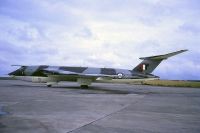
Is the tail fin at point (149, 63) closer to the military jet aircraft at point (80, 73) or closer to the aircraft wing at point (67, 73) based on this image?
the military jet aircraft at point (80, 73)

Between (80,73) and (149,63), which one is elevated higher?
(149,63)

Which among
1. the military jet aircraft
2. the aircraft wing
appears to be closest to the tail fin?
the military jet aircraft

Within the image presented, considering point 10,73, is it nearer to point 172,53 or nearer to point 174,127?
point 172,53

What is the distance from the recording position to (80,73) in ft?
113

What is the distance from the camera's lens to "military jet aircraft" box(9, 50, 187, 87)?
33.8 metres

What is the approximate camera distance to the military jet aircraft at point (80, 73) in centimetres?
3381

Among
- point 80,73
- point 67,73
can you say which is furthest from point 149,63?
point 67,73

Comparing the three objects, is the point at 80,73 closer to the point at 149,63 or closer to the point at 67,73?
the point at 67,73

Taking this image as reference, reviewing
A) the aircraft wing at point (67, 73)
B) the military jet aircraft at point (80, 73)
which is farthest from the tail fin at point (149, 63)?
the aircraft wing at point (67, 73)

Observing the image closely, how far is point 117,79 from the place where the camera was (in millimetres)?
34344

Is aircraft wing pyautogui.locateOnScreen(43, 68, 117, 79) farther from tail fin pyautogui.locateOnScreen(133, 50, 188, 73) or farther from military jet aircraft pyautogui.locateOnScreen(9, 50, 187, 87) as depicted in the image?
tail fin pyautogui.locateOnScreen(133, 50, 188, 73)

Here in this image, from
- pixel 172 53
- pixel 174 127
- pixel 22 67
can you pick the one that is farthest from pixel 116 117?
pixel 22 67

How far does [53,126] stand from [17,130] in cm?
122

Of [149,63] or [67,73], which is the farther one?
[149,63]
